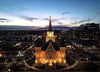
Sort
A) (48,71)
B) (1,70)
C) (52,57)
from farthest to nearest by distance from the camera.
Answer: (52,57)
(1,70)
(48,71)

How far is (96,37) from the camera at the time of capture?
125938 mm

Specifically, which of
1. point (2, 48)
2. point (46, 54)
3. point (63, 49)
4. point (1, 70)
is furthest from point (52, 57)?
point (2, 48)

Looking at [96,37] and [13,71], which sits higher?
[96,37]

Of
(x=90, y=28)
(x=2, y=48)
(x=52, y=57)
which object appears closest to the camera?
(x=52, y=57)

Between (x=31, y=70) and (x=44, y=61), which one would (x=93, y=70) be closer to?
(x=44, y=61)

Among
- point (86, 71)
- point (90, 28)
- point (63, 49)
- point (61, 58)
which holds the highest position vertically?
point (90, 28)

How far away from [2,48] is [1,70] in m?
42.7

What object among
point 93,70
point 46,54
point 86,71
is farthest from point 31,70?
point 93,70

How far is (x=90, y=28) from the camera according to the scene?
470ft

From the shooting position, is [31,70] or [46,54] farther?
[46,54]

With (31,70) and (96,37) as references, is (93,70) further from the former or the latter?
(96,37)

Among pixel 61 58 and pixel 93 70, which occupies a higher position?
pixel 61 58

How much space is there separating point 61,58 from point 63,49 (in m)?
5.10

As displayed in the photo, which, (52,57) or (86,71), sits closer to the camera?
(86,71)
